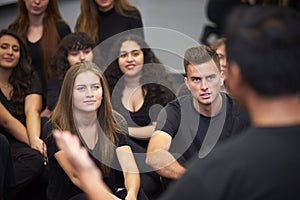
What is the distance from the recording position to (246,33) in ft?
3.48

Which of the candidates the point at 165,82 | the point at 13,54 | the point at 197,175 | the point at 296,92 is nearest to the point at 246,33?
the point at 296,92

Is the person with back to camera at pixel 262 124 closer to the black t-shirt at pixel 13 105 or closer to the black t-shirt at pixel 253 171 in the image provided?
the black t-shirt at pixel 253 171

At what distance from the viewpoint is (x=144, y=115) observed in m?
2.98

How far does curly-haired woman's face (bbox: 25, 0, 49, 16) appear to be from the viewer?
11.1 ft

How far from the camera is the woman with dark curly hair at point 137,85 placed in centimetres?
297

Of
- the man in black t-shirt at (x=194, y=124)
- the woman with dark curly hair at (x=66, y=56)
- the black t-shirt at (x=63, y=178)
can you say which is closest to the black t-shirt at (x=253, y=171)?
the man in black t-shirt at (x=194, y=124)

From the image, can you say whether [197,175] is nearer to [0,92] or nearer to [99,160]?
[99,160]

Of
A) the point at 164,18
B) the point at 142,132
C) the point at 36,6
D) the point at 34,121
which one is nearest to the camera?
the point at 142,132

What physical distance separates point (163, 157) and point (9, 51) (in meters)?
1.12

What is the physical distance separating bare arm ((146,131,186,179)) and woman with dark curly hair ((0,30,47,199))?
0.64 metres

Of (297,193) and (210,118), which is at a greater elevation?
(297,193)

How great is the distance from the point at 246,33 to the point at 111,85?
206 cm

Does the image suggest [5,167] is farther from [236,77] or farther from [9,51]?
[236,77]

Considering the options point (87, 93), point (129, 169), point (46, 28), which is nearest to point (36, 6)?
point (46, 28)
